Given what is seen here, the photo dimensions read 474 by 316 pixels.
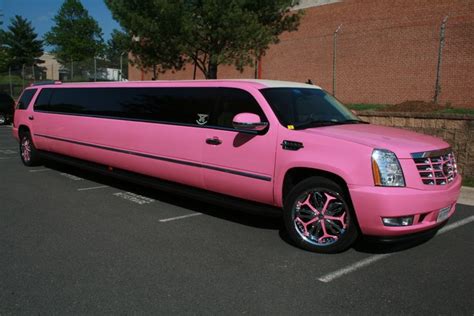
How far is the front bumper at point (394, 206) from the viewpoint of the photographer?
14.2 ft

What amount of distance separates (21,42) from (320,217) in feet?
324

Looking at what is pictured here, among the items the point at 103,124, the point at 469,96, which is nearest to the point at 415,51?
the point at 469,96

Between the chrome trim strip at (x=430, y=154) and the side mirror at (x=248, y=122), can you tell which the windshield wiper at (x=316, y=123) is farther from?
the chrome trim strip at (x=430, y=154)

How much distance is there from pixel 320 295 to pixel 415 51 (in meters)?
21.7

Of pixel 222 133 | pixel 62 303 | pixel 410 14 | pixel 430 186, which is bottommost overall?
pixel 62 303

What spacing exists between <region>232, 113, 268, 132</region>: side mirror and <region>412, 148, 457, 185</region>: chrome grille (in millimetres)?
1635

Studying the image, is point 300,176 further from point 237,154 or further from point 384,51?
point 384,51

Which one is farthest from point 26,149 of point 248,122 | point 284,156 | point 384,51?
point 384,51

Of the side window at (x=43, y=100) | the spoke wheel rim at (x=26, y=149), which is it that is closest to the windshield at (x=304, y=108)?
the side window at (x=43, y=100)

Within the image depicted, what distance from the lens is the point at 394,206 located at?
431cm

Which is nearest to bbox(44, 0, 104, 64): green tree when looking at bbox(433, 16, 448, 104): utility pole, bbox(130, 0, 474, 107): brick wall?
bbox(130, 0, 474, 107): brick wall

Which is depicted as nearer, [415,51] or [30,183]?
[30,183]

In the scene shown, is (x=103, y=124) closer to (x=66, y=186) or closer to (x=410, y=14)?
(x=66, y=186)

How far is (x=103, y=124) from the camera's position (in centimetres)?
759
